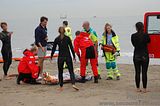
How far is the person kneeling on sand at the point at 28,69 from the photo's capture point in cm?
1090

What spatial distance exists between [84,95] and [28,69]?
2.38 m

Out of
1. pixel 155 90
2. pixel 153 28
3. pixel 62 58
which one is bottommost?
pixel 155 90

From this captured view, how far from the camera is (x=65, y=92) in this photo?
31.6 ft

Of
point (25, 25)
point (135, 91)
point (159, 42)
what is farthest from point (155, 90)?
point (25, 25)

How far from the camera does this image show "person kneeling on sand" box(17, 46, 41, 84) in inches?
429

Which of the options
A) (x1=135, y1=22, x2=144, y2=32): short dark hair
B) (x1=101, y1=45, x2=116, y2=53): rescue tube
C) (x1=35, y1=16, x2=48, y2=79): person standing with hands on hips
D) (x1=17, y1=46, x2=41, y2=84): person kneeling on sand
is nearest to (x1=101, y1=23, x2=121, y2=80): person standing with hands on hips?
(x1=101, y1=45, x2=116, y2=53): rescue tube

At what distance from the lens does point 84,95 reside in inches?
359

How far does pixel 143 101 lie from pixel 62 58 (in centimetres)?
239

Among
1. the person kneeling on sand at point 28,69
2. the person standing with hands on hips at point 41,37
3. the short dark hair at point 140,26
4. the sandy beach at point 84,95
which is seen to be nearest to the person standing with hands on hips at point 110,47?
the sandy beach at point 84,95

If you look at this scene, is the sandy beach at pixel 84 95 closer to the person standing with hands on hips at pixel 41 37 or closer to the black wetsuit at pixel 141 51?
the black wetsuit at pixel 141 51

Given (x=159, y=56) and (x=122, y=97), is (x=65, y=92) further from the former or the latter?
(x=159, y=56)

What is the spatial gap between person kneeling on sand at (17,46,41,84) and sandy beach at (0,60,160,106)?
262mm

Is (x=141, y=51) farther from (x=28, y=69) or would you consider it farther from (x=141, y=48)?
(x=28, y=69)

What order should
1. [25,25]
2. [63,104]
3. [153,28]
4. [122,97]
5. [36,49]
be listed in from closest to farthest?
[63,104]
[122,97]
[153,28]
[36,49]
[25,25]
